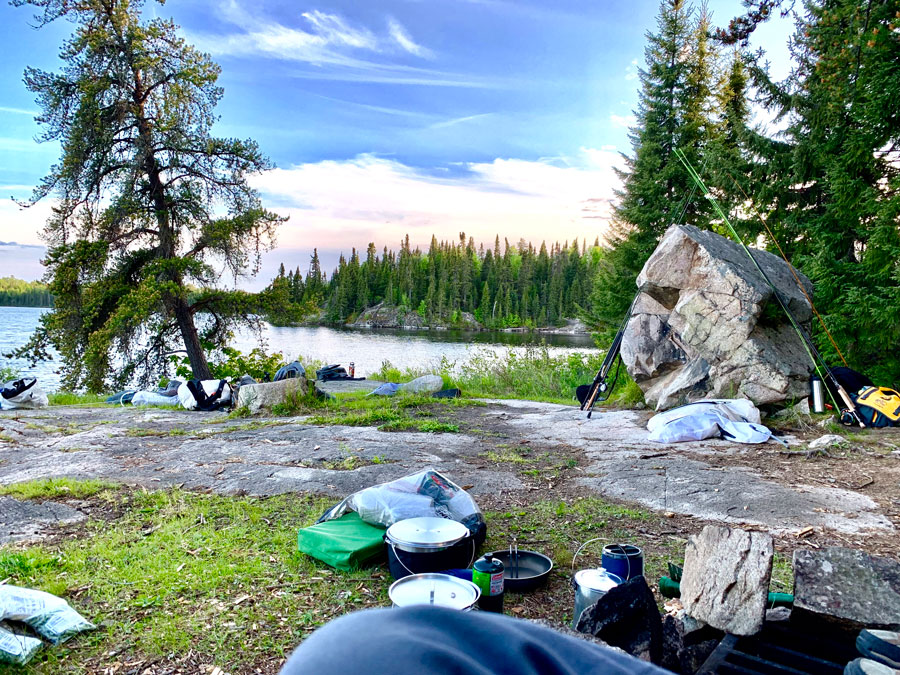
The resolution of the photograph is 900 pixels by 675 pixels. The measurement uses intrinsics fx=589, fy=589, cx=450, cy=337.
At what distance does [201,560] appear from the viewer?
3.41 meters

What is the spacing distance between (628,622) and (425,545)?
1103mm

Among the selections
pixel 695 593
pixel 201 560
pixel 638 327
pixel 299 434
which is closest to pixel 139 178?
pixel 299 434

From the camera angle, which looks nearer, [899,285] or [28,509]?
[28,509]

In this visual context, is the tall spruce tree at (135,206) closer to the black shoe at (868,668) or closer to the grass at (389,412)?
the grass at (389,412)

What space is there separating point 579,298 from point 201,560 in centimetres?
6817

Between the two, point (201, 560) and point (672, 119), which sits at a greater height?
point (672, 119)

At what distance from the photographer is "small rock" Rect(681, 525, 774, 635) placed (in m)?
2.33

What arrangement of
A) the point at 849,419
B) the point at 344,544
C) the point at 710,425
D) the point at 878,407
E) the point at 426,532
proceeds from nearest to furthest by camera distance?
the point at 426,532 < the point at 344,544 < the point at 710,425 < the point at 878,407 < the point at 849,419

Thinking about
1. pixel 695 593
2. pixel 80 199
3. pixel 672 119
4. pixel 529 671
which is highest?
pixel 672 119

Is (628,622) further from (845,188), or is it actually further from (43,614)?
(845,188)

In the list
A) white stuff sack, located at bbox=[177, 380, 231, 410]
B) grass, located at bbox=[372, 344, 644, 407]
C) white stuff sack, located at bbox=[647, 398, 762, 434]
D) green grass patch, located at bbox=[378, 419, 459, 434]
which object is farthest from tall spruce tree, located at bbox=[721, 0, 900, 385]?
white stuff sack, located at bbox=[177, 380, 231, 410]

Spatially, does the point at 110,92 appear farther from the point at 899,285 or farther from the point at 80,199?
the point at 899,285

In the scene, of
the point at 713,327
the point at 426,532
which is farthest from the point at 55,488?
the point at 713,327

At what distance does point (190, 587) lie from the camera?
3.08 meters
